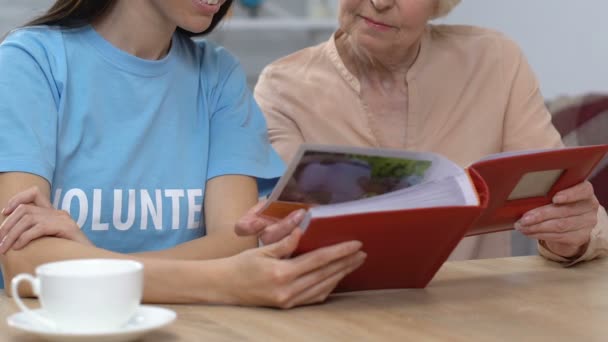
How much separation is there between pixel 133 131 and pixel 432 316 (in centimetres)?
67

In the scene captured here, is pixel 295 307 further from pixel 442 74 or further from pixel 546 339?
pixel 442 74

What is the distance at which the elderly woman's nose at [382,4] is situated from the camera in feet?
5.88

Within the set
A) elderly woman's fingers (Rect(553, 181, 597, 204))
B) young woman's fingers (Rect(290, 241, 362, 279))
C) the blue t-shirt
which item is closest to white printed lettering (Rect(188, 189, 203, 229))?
the blue t-shirt

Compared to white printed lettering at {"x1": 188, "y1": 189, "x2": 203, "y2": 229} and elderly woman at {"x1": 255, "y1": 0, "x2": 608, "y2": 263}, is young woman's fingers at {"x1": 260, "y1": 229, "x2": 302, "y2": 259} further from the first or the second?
elderly woman at {"x1": 255, "y1": 0, "x2": 608, "y2": 263}

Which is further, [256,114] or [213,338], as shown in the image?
[256,114]

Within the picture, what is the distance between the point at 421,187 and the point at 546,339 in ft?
0.81

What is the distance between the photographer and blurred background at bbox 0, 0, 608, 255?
95.7 inches

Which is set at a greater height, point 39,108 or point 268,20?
point 39,108

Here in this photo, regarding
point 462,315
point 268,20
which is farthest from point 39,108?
point 268,20

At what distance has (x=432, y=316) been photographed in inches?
45.5

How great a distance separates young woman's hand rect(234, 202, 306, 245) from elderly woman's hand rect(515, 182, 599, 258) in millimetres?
443

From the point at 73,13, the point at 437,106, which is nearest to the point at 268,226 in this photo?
the point at 73,13

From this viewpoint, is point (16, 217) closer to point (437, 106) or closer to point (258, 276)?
point (258, 276)

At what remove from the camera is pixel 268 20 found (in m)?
4.25
